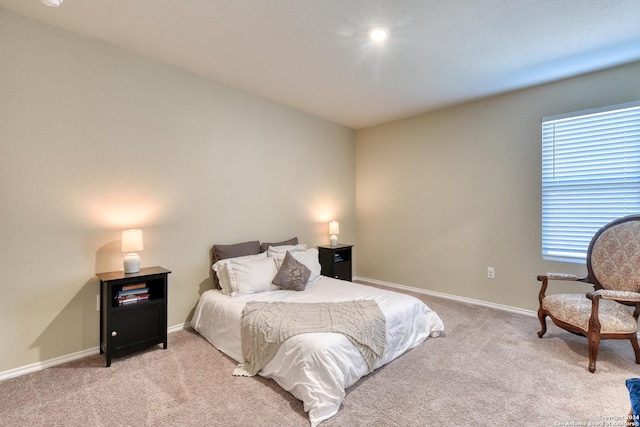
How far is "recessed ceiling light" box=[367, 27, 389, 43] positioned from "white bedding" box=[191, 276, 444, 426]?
2.31 meters

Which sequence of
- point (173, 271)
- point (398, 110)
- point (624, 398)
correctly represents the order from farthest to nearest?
point (398, 110)
point (173, 271)
point (624, 398)

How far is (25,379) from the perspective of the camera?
223 cm

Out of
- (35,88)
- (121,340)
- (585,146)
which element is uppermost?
(35,88)

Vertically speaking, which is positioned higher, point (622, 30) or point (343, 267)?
point (622, 30)

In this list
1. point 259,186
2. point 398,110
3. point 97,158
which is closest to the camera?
point 97,158

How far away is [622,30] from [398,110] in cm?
233

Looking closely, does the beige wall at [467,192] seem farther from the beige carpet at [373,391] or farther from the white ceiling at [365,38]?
the beige carpet at [373,391]

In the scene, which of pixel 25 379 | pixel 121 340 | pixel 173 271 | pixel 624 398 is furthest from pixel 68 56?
pixel 624 398

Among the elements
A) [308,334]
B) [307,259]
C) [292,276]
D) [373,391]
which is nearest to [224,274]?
[292,276]

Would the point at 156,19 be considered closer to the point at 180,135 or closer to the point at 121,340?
the point at 180,135

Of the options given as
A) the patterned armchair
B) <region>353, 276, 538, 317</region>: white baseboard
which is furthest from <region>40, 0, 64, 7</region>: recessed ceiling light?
<region>353, 276, 538, 317</region>: white baseboard

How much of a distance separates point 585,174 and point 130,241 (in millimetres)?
4617

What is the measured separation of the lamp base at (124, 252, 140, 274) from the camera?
260 centimetres

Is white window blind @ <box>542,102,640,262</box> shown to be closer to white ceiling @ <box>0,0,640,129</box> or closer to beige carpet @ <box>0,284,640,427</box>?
white ceiling @ <box>0,0,640,129</box>
